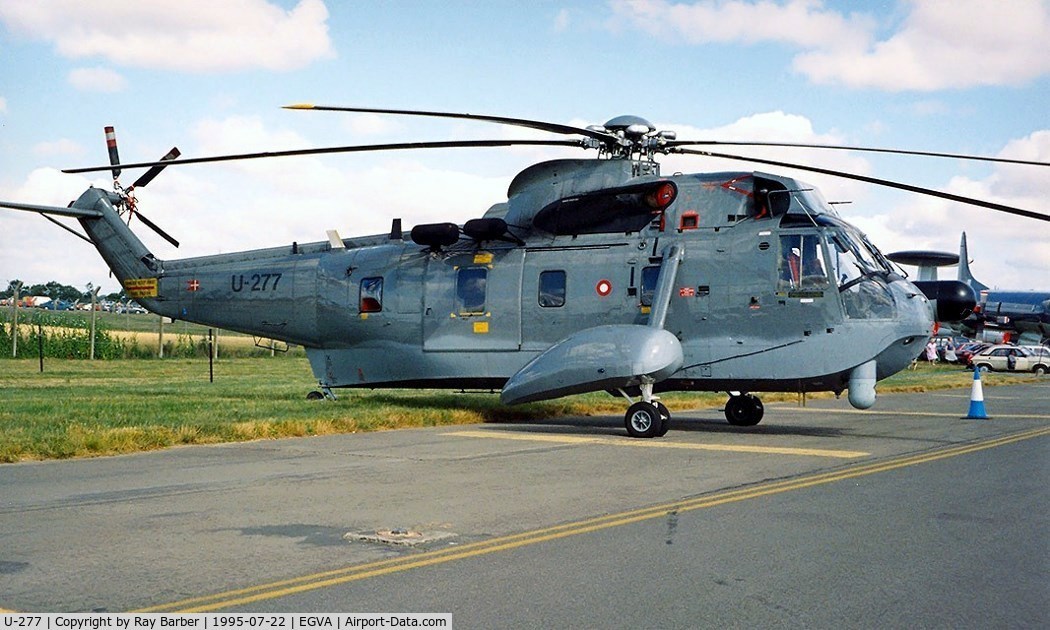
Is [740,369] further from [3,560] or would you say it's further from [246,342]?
[246,342]

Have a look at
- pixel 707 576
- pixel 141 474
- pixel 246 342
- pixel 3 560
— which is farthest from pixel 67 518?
pixel 246 342

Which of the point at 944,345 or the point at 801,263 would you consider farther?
the point at 944,345

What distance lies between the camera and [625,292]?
18.0 m

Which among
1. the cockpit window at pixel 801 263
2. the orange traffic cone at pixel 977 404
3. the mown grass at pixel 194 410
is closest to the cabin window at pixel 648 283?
the cockpit window at pixel 801 263

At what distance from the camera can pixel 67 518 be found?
8555mm

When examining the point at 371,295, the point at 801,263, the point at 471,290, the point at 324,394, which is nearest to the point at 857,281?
the point at 801,263

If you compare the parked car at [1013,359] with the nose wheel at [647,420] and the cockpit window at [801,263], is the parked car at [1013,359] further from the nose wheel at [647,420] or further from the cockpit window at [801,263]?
the nose wheel at [647,420]

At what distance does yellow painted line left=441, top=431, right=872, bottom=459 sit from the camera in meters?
14.0

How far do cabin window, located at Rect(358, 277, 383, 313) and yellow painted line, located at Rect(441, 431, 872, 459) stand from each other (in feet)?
13.0

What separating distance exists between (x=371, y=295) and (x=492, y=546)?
44.3 feet

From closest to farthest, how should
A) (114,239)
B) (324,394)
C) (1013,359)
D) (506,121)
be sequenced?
(506,121) < (324,394) < (114,239) < (1013,359)

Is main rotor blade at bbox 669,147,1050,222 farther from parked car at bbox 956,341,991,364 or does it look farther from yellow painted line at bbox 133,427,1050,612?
parked car at bbox 956,341,991,364

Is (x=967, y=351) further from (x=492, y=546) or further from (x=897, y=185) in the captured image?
(x=492, y=546)

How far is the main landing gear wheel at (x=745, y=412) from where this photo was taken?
19250 millimetres
